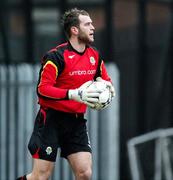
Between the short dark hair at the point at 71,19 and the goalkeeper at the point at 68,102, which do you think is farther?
the short dark hair at the point at 71,19

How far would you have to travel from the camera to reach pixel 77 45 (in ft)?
30.7

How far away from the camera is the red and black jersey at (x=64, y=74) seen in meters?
9.10

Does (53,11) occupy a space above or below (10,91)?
above

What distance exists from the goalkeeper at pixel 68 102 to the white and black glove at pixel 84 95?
8 cm

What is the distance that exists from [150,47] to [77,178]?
5208 mm

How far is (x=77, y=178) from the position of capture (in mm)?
9438

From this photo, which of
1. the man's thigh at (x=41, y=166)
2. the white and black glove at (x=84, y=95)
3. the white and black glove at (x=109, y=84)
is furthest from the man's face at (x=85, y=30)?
the man's thigh at (x=41, y=166)

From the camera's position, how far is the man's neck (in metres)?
9.34

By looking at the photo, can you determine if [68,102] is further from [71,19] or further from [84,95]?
[71,19]

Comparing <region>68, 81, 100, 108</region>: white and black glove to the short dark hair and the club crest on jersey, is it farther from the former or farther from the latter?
the short dark hair

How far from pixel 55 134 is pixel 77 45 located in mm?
887

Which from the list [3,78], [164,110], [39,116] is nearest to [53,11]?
[3,78]

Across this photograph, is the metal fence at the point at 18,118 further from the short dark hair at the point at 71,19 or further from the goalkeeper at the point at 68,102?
the short dark hair at the point at 71,19

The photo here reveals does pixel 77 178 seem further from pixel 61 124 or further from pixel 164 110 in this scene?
A: pixel 164 110
